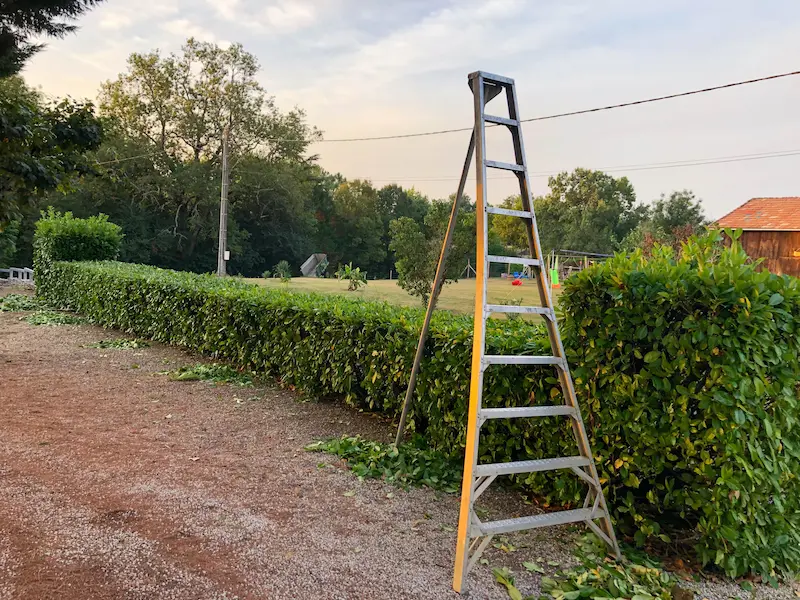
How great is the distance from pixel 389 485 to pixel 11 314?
478 inches

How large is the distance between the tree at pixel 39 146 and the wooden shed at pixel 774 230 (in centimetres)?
2089

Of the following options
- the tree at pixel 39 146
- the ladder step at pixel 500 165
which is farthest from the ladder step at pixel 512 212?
the tree at pixel 39 146

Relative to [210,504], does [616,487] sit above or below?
above

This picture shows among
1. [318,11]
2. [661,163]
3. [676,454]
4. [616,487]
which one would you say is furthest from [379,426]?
[661,163]

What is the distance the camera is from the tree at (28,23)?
8.42m

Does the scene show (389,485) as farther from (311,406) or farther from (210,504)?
(311,406)

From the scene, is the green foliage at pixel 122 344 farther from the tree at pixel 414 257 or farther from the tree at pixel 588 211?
the tree at pixel 588 211

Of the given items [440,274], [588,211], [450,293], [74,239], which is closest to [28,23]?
[74,239]

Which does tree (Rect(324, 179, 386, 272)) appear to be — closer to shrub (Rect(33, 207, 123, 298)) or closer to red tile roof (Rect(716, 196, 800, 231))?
A: red tile roof (Rect(716, 196, 800, 231))

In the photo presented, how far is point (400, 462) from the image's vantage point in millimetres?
4105

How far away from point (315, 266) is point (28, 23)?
Result: 3314cm

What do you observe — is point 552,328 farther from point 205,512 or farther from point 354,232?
point 354,232

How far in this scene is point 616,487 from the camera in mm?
3117

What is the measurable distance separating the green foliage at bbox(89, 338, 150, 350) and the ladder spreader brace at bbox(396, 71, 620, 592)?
751cm
